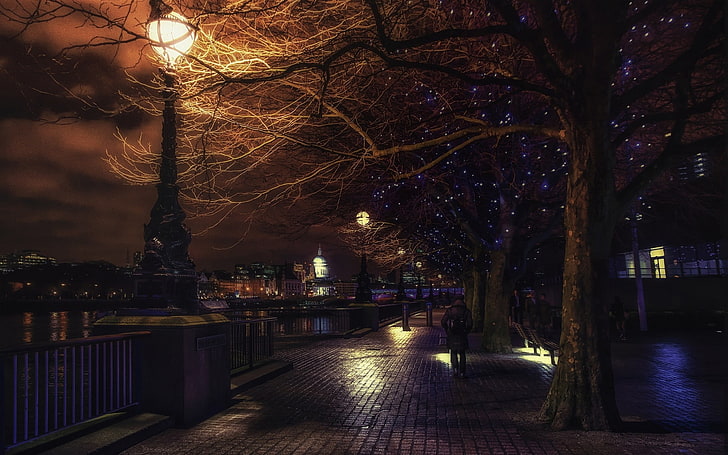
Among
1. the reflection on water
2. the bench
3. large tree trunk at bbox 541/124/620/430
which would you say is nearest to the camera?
large tree trunk at bbox 541/124/620/430

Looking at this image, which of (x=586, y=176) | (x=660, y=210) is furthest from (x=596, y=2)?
(x=660, y=210)

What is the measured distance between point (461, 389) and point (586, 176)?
4.97m

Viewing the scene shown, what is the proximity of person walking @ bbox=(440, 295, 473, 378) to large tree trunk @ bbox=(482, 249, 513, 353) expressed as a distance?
558 cm

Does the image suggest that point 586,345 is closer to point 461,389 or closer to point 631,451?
point 631,451

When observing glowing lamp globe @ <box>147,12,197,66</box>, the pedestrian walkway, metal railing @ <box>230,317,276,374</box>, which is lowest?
the pedestrian walkway

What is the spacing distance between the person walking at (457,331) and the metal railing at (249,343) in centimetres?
419

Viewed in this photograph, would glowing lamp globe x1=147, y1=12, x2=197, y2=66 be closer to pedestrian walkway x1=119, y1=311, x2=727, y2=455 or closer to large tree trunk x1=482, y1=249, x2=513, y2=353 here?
pedestrian walkway x1=119, y1=311, x2=727, y2=455

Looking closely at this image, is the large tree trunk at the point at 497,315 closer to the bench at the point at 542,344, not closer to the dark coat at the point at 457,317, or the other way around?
the bench at the point at 542,344

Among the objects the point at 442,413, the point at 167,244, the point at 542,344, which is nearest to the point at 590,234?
the point at 442,413

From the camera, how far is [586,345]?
24.8 ft

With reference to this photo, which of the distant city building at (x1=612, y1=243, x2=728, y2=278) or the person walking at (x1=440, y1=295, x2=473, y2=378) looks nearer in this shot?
the person walking at (x1=440, y1=295, x2=473, y2=378)

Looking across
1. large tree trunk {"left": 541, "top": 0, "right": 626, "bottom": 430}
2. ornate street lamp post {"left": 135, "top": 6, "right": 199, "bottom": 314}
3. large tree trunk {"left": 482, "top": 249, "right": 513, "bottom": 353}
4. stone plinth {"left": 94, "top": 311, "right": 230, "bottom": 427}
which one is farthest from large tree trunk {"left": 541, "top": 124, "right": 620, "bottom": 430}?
large tree trunk {"left": 482, "top": 249, "right": 513, "bottom": 353}

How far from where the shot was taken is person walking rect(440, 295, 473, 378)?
39.7 feet

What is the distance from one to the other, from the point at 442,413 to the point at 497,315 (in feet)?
32.6
